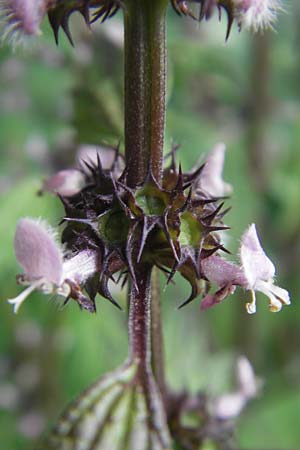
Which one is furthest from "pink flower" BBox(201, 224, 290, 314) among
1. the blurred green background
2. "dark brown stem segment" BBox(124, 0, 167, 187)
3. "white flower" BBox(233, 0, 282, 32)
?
the blurred green background

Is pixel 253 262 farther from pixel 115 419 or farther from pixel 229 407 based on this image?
pixel 229 407

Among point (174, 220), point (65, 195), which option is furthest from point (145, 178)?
Result: point (65, 195)

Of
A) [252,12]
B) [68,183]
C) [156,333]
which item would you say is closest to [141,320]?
[156,333]

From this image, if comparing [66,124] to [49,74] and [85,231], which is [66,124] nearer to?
[49,74]

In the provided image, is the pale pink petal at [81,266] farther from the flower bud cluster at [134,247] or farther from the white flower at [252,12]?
the white flower at [252,12]

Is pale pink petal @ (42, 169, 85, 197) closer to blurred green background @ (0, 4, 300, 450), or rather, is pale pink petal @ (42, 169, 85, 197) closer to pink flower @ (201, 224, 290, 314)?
pink flower @ (201, 224, 290, 314)

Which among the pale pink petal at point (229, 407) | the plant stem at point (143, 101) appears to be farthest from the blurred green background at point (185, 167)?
the plant stem at point (143, 101)
